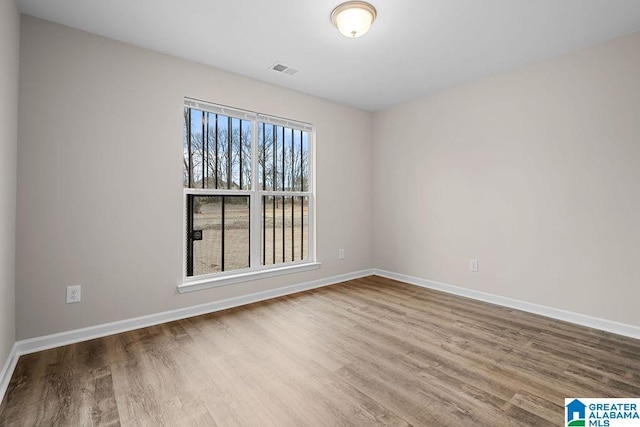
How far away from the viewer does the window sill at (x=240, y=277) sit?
294 centimetres

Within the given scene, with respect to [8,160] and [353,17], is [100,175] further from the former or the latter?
[353,17]

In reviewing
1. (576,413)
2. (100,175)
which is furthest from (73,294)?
(576,413)

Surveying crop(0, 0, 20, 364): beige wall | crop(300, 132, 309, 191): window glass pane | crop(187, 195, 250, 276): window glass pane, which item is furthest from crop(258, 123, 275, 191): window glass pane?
crop(0, 0, 20, 364): beige wall

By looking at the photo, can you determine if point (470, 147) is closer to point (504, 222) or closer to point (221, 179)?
point (504, 222)

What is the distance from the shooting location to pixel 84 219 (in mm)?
2420

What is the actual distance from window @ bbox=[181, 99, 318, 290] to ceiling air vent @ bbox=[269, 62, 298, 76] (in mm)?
562

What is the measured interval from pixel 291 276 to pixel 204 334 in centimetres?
138

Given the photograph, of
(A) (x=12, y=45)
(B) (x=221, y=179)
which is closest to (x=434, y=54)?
(B) (x=221, y=179)

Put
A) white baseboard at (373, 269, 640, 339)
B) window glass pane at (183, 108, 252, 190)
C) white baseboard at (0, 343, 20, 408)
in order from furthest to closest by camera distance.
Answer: window glass pane at (183, 108, 252, 190), white baseboard at (373, 269, 640, 339), white baseboard at (0, 343, 20, 408)

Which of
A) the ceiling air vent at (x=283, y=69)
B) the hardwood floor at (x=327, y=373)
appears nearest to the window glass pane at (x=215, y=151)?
the ceiling air vent at (x=283, y=69)

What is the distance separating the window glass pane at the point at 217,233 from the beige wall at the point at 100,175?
7.6 inches

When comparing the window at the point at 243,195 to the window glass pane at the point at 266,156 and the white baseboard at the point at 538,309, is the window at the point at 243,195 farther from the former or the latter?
the white baseboard at the point at 538,309

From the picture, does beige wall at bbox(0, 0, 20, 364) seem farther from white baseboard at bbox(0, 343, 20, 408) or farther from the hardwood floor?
the hardwood floor

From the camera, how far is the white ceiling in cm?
216
